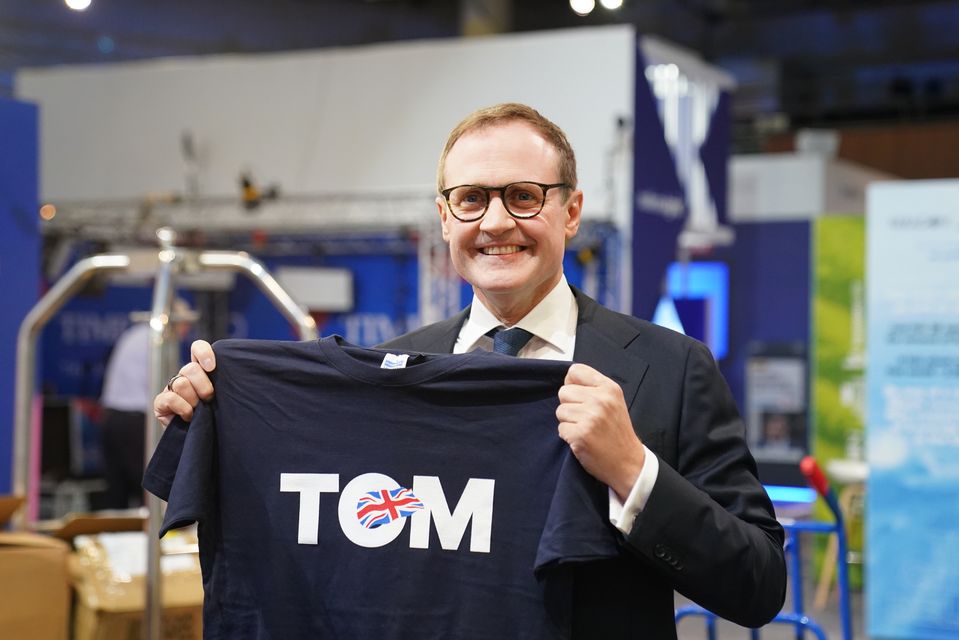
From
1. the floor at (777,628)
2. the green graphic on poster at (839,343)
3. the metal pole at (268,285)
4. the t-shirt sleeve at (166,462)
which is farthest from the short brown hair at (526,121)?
the green graphic on poster at (839,343)

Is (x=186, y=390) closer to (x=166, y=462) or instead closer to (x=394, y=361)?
(x=166, y=462)

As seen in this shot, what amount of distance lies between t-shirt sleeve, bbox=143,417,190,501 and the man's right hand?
0.09 ft

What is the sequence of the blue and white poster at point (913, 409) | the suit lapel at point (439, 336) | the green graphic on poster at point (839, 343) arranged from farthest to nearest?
the green graphic on poster at point (839, 343), the blue and white poster at point (913, 409), the suit lapel at point (439, 336)

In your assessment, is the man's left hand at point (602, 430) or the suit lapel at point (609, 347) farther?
the suit lapel at point (609, 347)

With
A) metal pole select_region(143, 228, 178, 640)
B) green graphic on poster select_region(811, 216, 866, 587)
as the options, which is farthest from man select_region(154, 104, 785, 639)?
green graphic on poster select_region(811, 216, 866, 587)

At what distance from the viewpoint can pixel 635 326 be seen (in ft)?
5.87

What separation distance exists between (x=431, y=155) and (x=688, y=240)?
2030 mm

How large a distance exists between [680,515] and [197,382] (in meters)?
0.79

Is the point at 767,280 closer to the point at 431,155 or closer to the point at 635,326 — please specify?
the point at 431,155

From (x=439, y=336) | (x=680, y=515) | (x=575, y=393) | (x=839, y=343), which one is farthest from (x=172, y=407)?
(x=839, y=343)

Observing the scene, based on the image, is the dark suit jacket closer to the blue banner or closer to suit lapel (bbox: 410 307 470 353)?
suit lapel (bbox: 410 307 470 353)

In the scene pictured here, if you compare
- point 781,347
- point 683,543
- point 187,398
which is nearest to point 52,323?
point 781,347

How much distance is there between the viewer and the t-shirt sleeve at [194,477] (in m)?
1.77

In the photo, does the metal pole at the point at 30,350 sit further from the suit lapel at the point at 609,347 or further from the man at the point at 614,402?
the suit lapel at the point at 609,347
